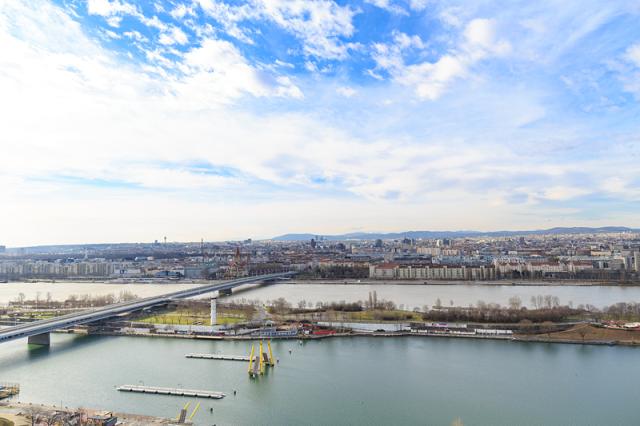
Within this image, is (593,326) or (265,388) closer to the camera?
(265,388)

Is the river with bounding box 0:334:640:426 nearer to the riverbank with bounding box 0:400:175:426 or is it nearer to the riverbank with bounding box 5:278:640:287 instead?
the riverbank with bounding box 0:400:175:426

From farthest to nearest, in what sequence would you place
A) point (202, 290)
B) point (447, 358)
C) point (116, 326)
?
point (202, 290) < point (116, 326) < point (447, 358)

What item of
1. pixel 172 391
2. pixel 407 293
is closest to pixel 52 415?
pixel 172 391

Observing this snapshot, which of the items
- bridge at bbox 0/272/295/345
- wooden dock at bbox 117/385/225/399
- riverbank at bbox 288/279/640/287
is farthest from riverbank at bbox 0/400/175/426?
riverbank at bbox 288/279/640/287

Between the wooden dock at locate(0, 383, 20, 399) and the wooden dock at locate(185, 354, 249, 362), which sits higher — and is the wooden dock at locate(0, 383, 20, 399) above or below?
above

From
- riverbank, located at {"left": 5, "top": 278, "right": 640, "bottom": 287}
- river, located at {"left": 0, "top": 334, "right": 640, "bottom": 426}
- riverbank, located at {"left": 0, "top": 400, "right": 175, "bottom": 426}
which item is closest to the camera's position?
riverbank, located at {"left": 0, "top": 400, "right": 175, "bottom": 426}

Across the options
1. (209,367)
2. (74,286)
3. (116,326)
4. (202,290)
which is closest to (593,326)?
(209,367)

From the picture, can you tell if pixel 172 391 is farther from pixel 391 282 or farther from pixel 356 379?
pixel 391 282

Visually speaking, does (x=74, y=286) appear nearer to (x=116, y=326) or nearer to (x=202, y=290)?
(x=202, y=290)
